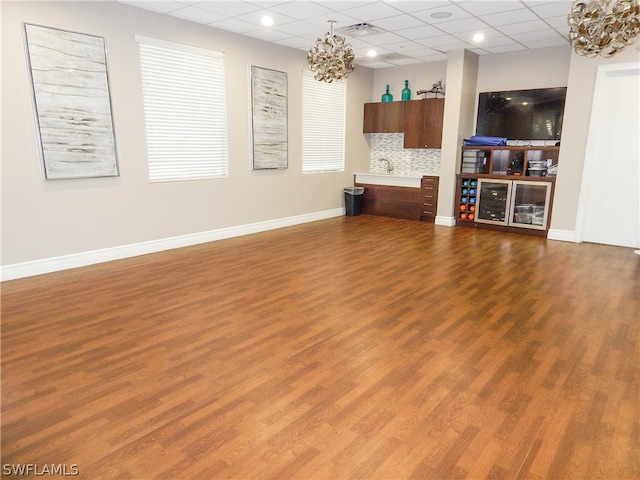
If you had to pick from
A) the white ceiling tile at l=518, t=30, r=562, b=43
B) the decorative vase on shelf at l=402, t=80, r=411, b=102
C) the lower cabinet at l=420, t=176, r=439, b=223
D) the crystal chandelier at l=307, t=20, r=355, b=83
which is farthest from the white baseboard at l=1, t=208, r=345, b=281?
the white ceiling tile at l=518, t=30, r=562, b=43

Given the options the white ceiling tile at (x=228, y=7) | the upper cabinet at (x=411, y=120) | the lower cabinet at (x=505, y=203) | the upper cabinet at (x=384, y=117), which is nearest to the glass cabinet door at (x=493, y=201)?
the lower cabinet at (x=505, y=203)

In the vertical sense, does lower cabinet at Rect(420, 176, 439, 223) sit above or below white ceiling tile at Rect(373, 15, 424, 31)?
below

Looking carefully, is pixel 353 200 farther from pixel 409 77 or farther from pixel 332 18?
pixel 332 18

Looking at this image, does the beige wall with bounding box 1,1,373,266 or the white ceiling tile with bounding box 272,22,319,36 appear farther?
the white ceiling tile with bounding box 272,22,319,36

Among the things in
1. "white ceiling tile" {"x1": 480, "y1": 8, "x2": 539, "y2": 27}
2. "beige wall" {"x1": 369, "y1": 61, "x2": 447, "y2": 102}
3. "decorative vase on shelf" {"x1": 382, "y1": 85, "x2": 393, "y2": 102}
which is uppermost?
"white ceiling tile" {"x1": 480, "y1": 8, "x2": 539, "y2": 27}

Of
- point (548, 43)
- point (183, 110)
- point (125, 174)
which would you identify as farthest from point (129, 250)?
point (548, 43)

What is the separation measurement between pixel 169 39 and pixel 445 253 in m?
4.60

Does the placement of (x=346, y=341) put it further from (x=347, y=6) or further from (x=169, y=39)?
(x=169, y=39)

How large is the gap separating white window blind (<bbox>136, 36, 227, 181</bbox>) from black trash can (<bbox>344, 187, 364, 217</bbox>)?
2909 millimetres

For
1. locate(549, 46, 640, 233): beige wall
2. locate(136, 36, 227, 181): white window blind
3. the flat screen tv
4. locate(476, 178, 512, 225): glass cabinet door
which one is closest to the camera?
locate(136, 36, 227, 181): white window blind

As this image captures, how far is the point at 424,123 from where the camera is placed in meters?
7.86

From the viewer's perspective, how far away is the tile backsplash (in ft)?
27.3

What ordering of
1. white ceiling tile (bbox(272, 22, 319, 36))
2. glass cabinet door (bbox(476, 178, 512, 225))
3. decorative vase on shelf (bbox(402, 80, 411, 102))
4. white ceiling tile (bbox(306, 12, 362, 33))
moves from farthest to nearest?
decorative vase on shelf (bbox(402, 80, 411, 102)) → glass cabinet door (bbox(476, 178, 512, 225)) → white ceiling tile (bbox(272, 22, 319, 36)) → white ceiling tile (bbox(306, 12, 362, 33))

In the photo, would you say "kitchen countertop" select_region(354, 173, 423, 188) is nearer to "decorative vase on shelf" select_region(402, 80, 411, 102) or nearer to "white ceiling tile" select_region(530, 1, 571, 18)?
"decorative vase on shelf" select_region(402, 80, 411, 102)
